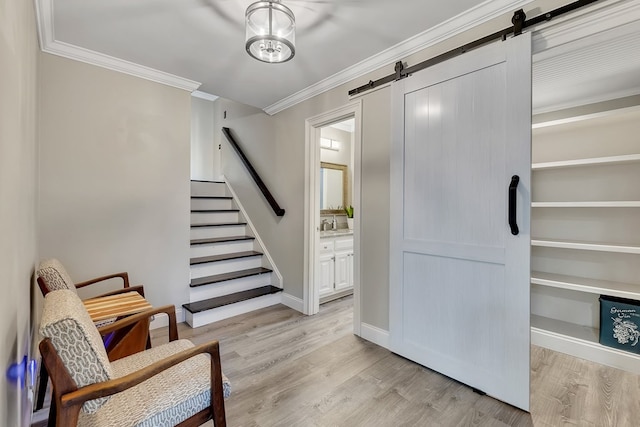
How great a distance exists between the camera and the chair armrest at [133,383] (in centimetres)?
95

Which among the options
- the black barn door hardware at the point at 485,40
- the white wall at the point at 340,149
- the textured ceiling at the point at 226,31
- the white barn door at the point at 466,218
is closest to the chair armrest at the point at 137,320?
the white barn door at the point at 466,218

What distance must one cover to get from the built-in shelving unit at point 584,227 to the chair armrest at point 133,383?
261 cm

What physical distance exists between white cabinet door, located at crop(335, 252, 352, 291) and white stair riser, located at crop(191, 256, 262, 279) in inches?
Result: 40.6

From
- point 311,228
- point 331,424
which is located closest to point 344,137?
point 311,228

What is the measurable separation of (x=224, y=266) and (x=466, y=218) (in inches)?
107

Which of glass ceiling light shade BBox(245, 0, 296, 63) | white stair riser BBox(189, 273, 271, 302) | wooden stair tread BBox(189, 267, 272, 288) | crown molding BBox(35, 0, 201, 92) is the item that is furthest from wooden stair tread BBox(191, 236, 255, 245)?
glass ceiling light shade BBox(245, 0, 296, 63)

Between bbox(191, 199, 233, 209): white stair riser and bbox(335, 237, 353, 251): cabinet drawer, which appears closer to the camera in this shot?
bbox(335, 237, 353, 251): cabinet drawer

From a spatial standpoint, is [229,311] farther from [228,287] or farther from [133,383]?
[133,383]

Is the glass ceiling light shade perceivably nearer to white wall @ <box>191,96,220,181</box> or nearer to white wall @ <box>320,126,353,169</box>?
white wall @ <box>320,126,353,169</box>

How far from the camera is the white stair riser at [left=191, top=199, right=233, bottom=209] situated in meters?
4.03

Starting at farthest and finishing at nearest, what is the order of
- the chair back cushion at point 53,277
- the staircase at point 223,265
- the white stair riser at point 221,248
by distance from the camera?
1. the white stair riser at point 221,248
2. the staircase at point 223,265
3. the chair back cushion at point 53,277

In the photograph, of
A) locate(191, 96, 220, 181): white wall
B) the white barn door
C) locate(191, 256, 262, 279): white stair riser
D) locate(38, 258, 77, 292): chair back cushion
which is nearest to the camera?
locate(38, 258, 77, 292): chair back cushion

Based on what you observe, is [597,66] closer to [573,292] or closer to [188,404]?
[573,292]

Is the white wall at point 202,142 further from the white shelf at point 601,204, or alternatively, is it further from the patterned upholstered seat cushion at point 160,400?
the white shelf at point 601,204
